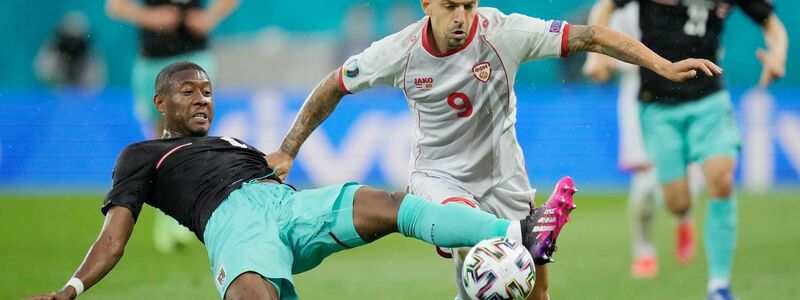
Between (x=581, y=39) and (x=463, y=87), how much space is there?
25.0 inches

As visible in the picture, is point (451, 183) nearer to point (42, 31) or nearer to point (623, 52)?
point (623, 52)

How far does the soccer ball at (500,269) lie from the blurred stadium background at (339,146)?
323 centimetres

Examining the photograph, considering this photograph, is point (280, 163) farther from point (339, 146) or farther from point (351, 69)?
point (339, 146)

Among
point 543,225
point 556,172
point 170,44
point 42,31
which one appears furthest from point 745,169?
point 42,31

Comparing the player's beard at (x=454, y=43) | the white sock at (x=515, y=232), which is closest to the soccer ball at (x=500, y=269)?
the white sock at (x=515, y=232)

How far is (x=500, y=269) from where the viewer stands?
5133mm

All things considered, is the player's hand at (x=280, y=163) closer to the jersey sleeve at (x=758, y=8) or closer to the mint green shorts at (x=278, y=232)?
the mint green shorts at (x=278, y=232)

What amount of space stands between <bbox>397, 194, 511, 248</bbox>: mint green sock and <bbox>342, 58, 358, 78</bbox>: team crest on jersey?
105 cm

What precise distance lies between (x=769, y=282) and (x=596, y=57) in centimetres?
207

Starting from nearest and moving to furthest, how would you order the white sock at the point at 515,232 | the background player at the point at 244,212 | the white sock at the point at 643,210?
the white sock at the point at 515,232
the background player at the point at 244,212
the white sock at the point at 643,210

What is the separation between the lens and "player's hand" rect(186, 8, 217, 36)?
11.0 meters

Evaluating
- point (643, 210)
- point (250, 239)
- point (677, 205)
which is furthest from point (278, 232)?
point (643, 210)

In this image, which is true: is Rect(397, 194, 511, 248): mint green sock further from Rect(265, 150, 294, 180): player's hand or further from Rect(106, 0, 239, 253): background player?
Rect(106, 0, 239, 253): background player

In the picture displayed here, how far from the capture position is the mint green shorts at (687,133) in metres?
8.50
